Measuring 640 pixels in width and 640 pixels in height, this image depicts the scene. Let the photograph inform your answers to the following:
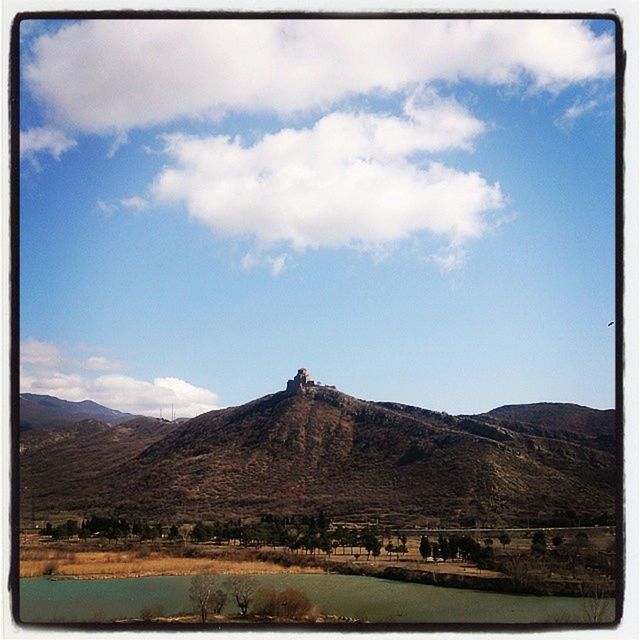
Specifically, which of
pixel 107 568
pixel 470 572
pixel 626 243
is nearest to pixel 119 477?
pixel 107 568

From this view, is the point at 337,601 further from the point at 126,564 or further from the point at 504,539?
the point at 504,539

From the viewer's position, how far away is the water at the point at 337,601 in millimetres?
8188

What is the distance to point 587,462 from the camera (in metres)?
20.0

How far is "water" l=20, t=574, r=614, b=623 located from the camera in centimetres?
819

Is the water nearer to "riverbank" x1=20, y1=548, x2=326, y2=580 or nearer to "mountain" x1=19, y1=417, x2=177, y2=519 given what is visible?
"riverbank" x1=20, y1=548, x2=326, y2=580

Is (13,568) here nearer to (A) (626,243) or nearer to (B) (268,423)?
(A) (626,243)

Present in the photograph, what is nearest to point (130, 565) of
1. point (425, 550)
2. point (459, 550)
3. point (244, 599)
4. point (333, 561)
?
point (333, 561)

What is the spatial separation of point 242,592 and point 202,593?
47cm

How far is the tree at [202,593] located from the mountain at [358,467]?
33.2 ft

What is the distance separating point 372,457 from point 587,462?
5912 millimetres

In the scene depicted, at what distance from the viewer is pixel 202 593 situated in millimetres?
8883

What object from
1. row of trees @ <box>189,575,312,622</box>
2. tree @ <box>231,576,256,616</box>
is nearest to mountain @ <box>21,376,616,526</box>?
tree @ <box>231,576,256,616</box>

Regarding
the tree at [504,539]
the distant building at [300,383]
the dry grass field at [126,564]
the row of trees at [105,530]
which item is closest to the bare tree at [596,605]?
the tree at [504,539]

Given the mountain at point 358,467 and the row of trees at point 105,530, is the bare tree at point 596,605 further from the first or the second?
the row of trees at point 105,530
